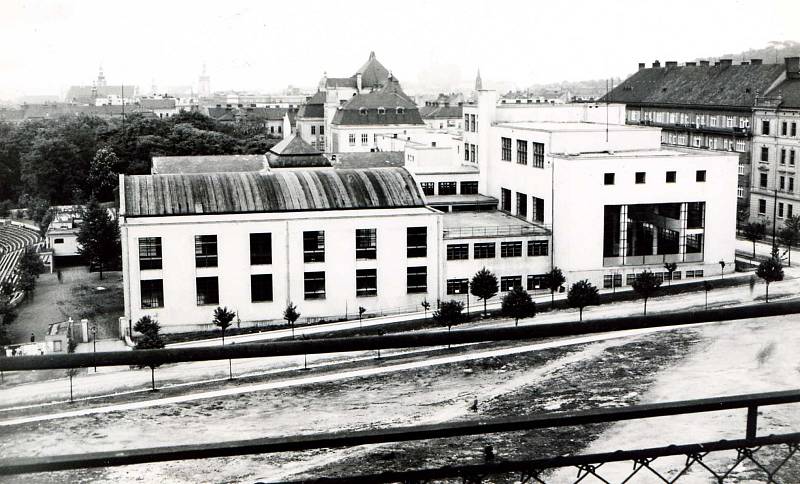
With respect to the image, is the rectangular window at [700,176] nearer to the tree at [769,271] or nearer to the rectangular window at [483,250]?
the tree at [769,271]

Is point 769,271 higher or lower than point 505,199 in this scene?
lower

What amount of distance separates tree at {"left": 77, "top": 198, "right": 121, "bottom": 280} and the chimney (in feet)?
131

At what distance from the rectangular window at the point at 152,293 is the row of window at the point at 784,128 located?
35886mm

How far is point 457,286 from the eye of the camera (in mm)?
37375

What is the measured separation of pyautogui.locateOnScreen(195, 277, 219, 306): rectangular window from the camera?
113 ft

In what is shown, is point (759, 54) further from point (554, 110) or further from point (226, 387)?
point (226, 387)

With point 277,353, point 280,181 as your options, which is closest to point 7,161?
point 280,181

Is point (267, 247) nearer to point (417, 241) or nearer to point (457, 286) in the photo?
point (417, 241)

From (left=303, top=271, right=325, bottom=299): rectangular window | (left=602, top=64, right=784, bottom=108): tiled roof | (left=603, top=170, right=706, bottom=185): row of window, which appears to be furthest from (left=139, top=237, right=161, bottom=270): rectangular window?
(left=602, top=64, right=784, bottom=108): tiled roof

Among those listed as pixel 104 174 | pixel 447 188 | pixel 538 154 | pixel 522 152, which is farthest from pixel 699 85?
pixel 104 174

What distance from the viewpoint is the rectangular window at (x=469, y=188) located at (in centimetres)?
4778

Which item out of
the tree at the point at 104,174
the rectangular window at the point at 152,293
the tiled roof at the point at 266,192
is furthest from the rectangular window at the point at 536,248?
the tree at the point at 104,174

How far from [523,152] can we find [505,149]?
228 centimetres

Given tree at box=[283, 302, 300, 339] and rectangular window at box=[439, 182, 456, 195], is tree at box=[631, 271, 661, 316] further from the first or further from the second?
rectangular window at box=[439, 182, 456, 195]
